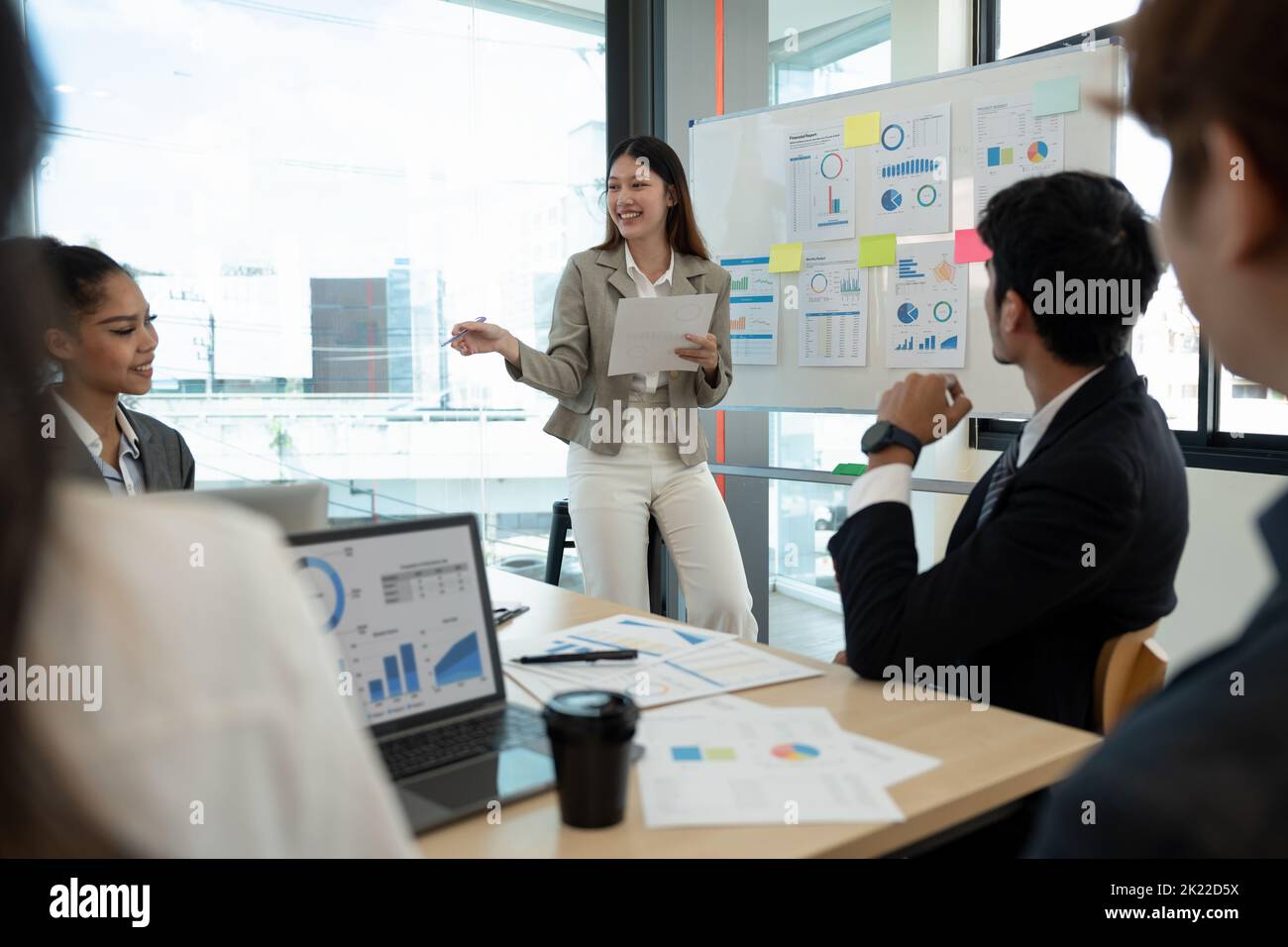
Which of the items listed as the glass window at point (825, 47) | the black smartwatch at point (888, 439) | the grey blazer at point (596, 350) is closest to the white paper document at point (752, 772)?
the black smartwatch at point (888, 439)

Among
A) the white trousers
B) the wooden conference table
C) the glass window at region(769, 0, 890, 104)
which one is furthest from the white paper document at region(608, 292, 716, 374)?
the glass window at region(769, 0, 890, 104)

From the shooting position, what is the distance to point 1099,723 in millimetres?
1446

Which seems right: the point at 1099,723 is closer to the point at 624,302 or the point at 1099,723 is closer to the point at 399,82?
the point at 624,302

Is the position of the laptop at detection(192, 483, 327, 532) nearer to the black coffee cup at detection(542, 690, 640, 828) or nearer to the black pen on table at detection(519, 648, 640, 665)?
the black pen on table at detection(519, 648, 640, 665)

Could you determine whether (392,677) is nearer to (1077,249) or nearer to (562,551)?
(1077,249)

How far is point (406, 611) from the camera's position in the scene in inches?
48.7

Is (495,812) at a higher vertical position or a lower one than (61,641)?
lower

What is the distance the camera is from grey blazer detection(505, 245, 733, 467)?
10.1 ft

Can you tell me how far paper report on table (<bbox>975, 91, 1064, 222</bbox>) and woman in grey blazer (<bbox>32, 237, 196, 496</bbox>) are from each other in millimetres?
2188

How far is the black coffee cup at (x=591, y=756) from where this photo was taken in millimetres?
978

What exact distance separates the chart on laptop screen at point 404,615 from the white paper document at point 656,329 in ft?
5.45

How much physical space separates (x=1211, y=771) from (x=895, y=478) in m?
1.13
